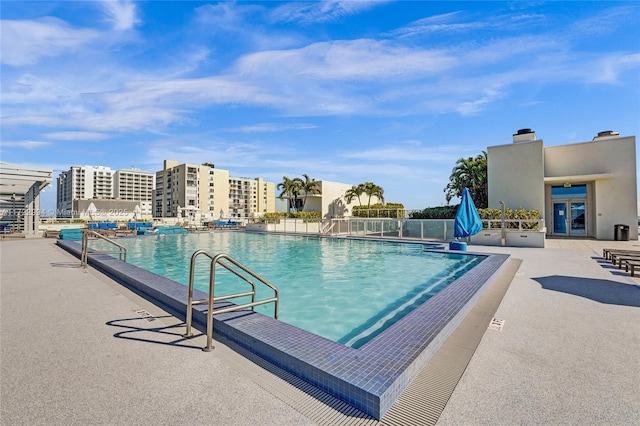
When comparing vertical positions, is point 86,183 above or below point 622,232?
above

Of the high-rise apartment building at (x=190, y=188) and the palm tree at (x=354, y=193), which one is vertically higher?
the high-rise apartment building at (x=190, y=188)

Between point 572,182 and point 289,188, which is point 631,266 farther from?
point 289,188

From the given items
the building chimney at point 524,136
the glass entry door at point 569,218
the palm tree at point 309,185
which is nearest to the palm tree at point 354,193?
the palm tree at point 309,185

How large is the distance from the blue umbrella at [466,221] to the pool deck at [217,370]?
548 centimetres

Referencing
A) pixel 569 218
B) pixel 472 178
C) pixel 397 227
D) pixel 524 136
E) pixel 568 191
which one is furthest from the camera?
pixel 472 178

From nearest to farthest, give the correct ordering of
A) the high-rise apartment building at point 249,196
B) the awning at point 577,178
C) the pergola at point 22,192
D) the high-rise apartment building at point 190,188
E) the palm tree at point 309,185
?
the awning at point 577,178
the pergola at point 22,192
the palm tree at point 309,185
the high-rise apartment building at point 190,188
the high-rise apartment building at point 249,196

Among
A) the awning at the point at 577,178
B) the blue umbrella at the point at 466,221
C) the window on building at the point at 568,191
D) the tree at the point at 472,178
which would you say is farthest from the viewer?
the tree at the point at 472,178

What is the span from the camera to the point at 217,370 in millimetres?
2582

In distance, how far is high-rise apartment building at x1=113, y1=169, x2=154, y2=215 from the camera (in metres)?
104

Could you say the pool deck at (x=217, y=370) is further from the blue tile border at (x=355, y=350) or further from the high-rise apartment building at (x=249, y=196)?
the high-rise apartment building at (x=249, y=196)

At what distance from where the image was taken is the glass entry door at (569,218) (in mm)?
15820

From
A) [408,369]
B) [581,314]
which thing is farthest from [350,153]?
[408,369]

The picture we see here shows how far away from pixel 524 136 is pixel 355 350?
1859 cm

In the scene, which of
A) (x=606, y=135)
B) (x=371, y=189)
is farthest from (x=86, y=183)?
(x=606, y=135)
